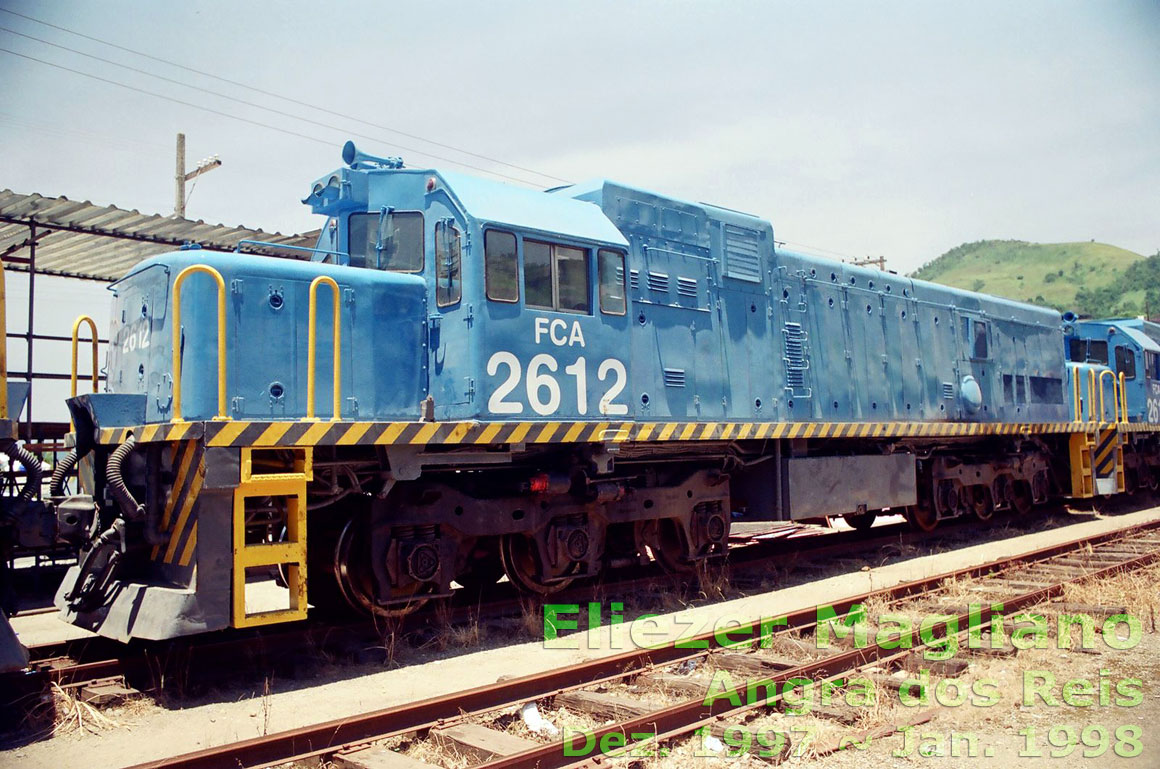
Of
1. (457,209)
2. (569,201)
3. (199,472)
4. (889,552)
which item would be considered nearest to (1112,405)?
(889,552)

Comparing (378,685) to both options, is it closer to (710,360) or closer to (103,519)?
(103,519)

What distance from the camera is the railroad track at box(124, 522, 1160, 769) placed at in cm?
461

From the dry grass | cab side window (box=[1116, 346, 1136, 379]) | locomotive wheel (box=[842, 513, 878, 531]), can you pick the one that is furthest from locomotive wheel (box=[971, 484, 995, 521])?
the dry grass

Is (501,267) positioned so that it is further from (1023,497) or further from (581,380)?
(1023,497)

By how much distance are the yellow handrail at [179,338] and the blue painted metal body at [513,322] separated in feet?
0.96

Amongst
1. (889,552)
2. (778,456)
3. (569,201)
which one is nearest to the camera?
(569,201)

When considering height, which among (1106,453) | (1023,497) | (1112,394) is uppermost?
(1112,394)

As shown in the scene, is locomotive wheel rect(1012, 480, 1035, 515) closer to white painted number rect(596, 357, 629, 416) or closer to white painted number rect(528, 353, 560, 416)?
white painted number rect(596, 357, 629, 416)

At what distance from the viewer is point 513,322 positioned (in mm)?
7449

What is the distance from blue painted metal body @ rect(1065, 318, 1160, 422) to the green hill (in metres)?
117

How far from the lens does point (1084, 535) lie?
1368cm

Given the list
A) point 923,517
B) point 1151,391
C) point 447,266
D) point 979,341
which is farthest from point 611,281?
point 1151,391

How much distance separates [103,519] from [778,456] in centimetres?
690

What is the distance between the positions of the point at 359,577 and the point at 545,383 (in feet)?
7.38
